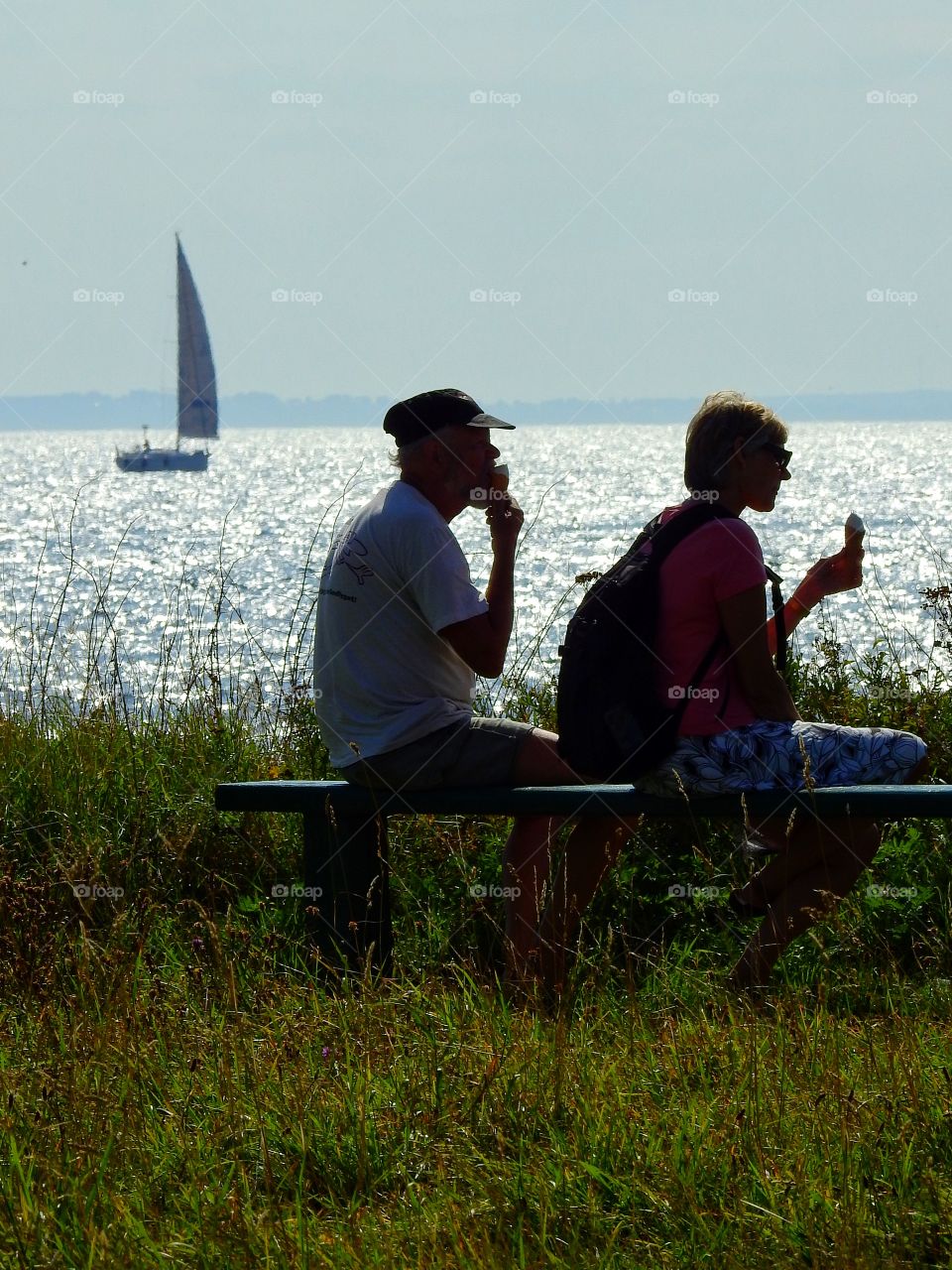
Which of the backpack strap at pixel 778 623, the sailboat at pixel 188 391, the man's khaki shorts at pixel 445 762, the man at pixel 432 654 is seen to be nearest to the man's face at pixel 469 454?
the man at pixel 432 654

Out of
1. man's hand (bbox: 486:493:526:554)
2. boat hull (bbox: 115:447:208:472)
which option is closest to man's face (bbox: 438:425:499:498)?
man's hand (bbox: 486:493:526:554)

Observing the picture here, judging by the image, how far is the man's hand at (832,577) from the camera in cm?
388

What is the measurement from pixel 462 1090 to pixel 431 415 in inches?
73.6

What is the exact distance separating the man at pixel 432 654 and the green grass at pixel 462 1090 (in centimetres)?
30

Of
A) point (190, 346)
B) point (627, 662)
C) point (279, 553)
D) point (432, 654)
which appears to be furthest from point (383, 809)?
point (190, 346)

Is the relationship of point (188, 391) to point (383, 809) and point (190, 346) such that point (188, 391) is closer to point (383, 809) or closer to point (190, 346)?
point (190, 346)

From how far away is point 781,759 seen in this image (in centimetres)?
361

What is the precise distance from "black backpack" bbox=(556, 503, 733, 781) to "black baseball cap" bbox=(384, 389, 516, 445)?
23.6 inches

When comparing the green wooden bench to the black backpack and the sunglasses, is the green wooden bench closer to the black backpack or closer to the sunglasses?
the black backpack

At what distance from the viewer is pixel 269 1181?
2.43 meters

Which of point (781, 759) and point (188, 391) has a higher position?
point (188, 391)

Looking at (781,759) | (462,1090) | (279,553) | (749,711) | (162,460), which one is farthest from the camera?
(162,460)

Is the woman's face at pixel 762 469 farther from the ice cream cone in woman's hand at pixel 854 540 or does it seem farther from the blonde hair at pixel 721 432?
the ice cream cone in woman's hand at pixel 854 540

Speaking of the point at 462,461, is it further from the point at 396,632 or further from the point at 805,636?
the point at 805,636
